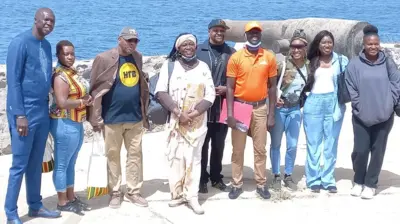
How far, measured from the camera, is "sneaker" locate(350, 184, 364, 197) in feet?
22.3

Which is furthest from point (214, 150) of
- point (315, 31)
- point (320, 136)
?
point (315, 31)

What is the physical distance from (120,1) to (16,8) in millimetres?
14144

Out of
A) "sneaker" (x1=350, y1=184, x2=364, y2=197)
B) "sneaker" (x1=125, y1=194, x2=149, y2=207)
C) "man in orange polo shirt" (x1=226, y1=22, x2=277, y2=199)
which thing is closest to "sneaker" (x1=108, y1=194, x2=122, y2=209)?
"sneaker" (x1=125, y1=194, x2=149, y2=207)

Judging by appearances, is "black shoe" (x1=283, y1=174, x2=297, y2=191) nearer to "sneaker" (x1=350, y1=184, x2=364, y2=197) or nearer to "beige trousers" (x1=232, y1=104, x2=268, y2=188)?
"beige trousers" (x1=232, y1=104, x2=268, y2=188)

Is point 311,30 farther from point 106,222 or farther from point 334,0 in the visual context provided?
point 334,0

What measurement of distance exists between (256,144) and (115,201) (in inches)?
56.6

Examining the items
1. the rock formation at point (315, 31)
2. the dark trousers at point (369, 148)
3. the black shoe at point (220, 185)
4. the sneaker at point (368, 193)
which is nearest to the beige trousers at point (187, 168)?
the black shoe at point (220, 185)

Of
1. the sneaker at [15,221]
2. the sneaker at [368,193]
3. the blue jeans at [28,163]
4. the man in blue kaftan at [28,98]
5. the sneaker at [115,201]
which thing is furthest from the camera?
the sneaker at [368,193]

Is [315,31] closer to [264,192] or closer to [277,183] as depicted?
[277,183]

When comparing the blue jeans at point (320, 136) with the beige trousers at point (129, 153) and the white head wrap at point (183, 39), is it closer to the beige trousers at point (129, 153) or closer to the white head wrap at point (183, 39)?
the white head wrap at point (183, 39)

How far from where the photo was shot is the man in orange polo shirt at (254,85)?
6.25m

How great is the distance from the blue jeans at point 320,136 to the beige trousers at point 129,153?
168cm

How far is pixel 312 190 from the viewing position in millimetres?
6906

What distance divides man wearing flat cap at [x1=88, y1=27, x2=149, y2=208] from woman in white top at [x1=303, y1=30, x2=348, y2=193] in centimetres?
165
